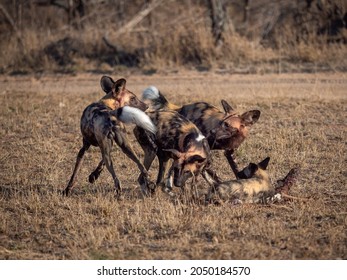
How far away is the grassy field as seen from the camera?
513 cm

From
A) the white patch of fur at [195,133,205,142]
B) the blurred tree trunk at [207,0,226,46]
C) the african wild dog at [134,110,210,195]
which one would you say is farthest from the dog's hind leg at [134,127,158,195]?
the blurred tree trunk at [207,0,226,46]

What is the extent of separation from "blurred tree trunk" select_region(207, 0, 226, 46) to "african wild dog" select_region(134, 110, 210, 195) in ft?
26.8

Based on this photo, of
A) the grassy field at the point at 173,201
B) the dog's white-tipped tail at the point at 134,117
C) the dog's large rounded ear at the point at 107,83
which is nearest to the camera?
the grassy field at the point at 173,201

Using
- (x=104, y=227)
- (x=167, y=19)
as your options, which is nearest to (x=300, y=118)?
(x=104, y=227)

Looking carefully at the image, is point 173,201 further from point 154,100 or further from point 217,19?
point 217,19

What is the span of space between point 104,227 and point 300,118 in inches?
171

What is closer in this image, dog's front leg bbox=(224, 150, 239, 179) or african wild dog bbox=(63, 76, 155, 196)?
african wild dog bbox=(63, 76, 155, 196)

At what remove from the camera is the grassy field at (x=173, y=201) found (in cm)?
513

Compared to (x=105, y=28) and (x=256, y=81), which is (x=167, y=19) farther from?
(x=256, y=81)

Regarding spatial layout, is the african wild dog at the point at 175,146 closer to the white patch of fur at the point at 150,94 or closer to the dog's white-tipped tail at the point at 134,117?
the dog's white-tipped tail at the point at 134,117

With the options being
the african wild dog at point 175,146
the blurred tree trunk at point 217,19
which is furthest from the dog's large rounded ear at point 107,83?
the blurred tree trunk at point 217,19

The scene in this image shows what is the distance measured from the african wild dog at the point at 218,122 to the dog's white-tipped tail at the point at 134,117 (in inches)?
31.7

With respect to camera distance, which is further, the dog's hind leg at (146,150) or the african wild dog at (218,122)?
the african wild dog at (218,122)

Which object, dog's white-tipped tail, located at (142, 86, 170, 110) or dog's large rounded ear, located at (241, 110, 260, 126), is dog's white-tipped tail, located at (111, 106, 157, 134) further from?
dog's large rounded ear, located at (241, 110, 260, 126)
